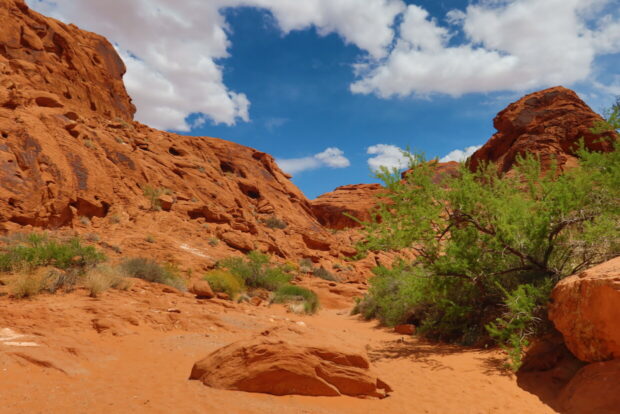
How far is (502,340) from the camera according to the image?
693 cm

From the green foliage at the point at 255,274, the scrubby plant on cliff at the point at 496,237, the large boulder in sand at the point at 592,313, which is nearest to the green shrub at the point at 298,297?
the green foliage at the point at 255,274

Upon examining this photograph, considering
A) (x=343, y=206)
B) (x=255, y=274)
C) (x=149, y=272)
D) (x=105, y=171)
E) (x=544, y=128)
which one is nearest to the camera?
(x=149, y=272)

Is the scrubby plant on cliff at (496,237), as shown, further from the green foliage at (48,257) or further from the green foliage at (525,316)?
the green foliage at (48,257)

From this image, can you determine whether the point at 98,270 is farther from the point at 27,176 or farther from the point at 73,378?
the point at 27,176

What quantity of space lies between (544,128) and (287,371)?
114 ft

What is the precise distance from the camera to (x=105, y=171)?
1811cm

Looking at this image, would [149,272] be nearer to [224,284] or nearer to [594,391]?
[224,284]

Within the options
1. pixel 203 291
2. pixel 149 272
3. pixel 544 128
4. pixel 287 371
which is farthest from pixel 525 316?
pixel 544 128

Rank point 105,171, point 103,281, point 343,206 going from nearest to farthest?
point 103,281 → point 105,171 → point 343,206

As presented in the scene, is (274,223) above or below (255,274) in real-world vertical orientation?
above

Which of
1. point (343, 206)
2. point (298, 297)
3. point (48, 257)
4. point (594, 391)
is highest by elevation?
point (343, 206)

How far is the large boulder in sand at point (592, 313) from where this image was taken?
430 cm

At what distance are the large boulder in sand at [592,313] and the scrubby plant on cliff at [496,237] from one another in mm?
1183

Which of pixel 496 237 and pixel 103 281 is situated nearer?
pixel 496 237
